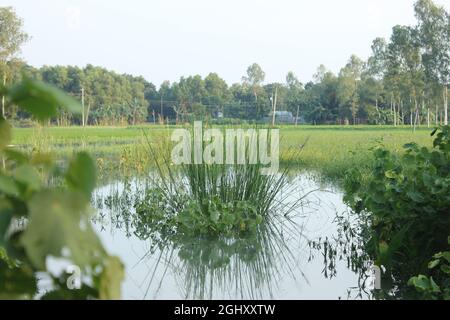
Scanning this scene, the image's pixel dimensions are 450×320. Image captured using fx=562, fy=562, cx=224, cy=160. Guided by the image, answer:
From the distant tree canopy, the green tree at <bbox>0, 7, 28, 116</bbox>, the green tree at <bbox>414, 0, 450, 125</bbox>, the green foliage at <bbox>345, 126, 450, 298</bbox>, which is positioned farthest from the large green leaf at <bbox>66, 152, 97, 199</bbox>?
the green tree at <bbox>414, 0, 450, 125</bbox>

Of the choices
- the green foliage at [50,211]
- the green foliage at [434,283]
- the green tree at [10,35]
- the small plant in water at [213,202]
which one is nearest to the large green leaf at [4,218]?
the green foliage at [50,211]

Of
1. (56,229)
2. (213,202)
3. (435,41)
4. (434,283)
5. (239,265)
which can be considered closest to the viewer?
(56,229)

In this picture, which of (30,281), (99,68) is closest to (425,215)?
(30,281)

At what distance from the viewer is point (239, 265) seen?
322 cm

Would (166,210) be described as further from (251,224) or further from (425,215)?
(425,215)

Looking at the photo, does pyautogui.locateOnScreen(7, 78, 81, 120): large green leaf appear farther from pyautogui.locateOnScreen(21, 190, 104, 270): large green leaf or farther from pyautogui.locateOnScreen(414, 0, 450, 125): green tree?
pyautogui.locateOnScreen(414, 0, 450, 125): green tree

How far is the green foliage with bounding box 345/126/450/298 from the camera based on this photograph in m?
2.50

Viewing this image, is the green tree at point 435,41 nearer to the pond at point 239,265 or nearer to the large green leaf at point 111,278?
the pond at point 239,265

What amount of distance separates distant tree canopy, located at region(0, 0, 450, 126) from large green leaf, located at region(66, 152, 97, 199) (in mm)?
14549

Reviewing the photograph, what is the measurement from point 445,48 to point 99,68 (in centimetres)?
2022

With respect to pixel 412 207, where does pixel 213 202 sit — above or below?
below

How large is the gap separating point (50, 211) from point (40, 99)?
0.11 metres

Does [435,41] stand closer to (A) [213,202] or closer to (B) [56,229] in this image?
(A) [213,202]

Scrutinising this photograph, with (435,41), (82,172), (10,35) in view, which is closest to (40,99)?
(82,172)
